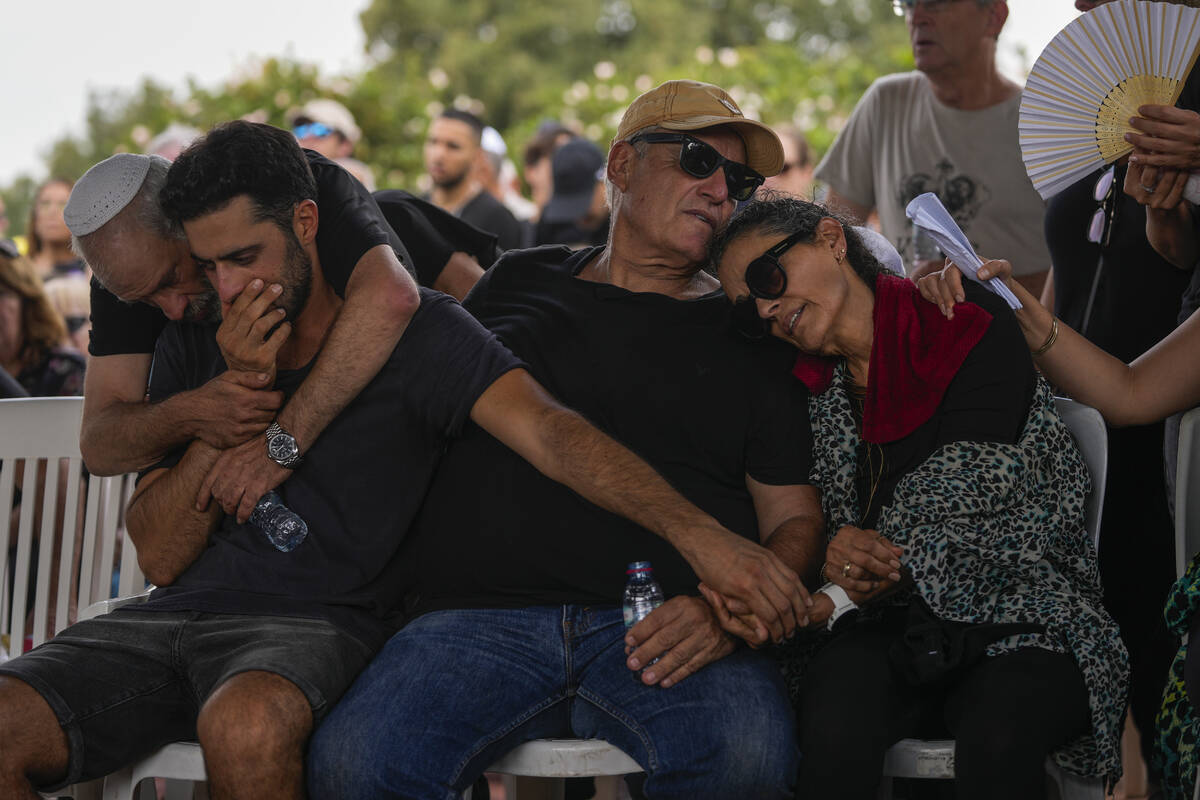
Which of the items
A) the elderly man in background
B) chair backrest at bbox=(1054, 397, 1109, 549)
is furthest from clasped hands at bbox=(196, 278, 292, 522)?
the elderly man in background

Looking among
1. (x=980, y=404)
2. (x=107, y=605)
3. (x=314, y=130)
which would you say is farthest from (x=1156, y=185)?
(x=314, y=130)

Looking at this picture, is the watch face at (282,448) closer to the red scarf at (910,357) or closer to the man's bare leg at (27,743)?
the man's bare leg at (27,743)

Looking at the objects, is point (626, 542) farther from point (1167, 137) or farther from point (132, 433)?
point (1167, 137)

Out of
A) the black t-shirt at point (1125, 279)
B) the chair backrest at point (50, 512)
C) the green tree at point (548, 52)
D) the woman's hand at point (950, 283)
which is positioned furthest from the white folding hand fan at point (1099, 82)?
the green tree at point (548, 52)

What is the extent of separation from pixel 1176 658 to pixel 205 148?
2.44 metres

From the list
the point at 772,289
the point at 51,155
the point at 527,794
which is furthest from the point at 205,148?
the point at 51,155

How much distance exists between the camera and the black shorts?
8.11ft

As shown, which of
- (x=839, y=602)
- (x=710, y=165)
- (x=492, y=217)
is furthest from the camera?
(x=492, y=217)

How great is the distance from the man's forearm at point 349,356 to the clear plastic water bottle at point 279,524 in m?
0.15

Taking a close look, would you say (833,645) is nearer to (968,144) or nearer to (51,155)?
(968,144)

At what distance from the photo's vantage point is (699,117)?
315 cm

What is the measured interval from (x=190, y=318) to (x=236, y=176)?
41 centimetres

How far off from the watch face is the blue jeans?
0.49 metres

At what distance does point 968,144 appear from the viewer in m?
4.38
